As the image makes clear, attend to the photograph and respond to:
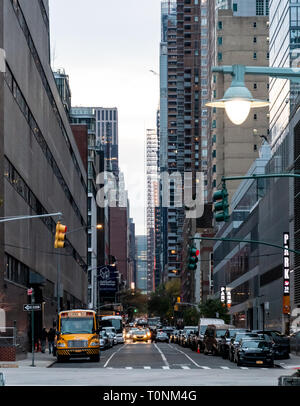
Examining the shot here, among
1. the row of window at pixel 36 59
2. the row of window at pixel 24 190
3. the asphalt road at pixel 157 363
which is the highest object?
the row of window at pixel 36 59

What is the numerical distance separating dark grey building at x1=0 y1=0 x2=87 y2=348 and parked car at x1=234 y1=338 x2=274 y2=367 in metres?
12.7

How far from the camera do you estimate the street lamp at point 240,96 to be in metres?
10.9

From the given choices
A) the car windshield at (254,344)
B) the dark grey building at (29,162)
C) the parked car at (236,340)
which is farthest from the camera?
the dark grey building at (29,162)

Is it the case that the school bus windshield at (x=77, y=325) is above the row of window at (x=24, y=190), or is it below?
below

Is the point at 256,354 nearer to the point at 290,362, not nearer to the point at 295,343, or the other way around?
the point at 290,362

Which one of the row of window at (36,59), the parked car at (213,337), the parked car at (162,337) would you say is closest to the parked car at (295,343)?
the parked car at (213,337)

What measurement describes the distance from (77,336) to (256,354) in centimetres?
1019

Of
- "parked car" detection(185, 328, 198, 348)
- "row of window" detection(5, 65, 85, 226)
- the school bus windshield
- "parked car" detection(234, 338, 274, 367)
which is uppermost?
"row of window" detection(5, 65, 85, 226)

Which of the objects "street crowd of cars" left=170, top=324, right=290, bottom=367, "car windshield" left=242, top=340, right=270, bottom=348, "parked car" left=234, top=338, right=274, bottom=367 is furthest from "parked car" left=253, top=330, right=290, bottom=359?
"parked car" left=234, top=338, right=274, bottom=367

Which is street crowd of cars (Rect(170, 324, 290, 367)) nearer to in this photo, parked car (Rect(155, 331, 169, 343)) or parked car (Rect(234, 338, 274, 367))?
parked car (Rect(234, 338, 274, 367))

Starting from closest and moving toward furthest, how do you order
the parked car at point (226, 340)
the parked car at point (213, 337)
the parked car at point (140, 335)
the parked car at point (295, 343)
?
1. the parked car at point (226, 340)
2. the parked car at point (295, 343)
3. the parked car at point (213, 337)
4. the parked car at point (140, 335)

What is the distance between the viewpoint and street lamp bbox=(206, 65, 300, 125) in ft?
35.9

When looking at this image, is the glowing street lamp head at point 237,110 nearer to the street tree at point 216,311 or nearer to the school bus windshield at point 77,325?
the school bus windshield at point 77,325

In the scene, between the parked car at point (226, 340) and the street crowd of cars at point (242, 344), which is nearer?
the street crowd of cars at point (242, 344)
